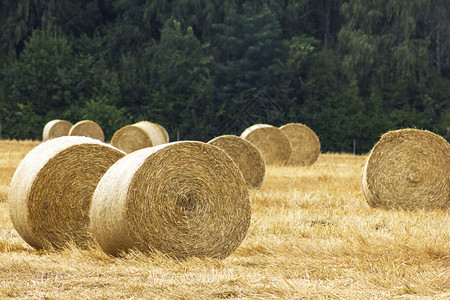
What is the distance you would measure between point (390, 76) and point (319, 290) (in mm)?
29363

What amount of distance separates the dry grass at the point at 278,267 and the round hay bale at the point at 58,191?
0.27 meters

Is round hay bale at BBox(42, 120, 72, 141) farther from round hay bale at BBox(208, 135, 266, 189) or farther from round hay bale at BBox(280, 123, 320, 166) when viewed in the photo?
round hay bale at BBox(208, 135, 266, 189)

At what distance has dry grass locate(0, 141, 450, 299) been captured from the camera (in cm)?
556

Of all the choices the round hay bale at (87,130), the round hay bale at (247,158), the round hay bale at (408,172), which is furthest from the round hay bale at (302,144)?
the round hay bale at (408,172)

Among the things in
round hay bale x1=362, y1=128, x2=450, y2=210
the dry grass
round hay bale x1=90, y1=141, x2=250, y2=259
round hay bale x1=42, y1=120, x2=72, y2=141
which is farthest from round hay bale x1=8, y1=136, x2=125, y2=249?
round hay bale x1=42, y1=120, x2=72, y2=141

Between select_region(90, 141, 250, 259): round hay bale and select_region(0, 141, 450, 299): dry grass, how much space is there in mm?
196

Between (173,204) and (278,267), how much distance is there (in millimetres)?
1143

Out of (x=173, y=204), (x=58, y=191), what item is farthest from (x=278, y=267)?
(x=58, y=191)

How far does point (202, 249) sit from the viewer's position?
7.00m

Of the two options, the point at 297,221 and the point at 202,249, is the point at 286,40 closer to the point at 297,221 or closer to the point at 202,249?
the point at 297,221

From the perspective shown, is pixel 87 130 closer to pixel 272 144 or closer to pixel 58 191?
pixel 272 144

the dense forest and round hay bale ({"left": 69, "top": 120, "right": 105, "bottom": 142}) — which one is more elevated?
the dense forest

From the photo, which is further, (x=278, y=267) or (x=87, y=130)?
(x=87, y=130)

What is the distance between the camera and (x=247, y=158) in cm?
1457
